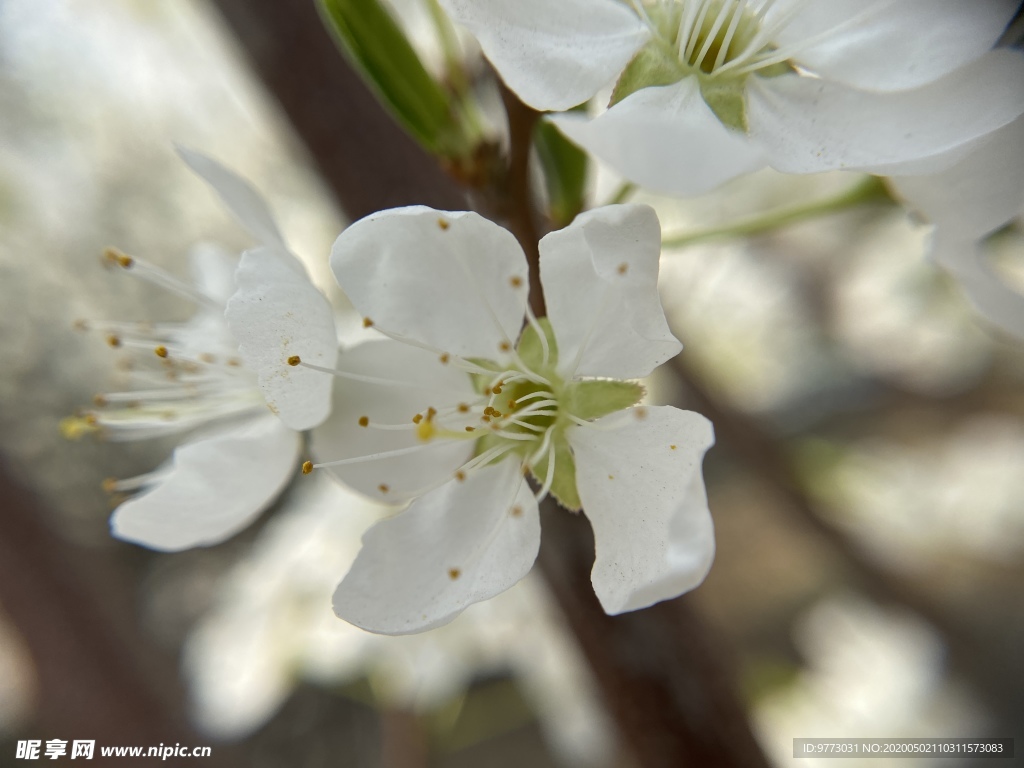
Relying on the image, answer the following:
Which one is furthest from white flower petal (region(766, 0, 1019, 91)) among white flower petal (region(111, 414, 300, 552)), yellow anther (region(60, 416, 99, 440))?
yellow anther (region(60, 416, 99, 440))

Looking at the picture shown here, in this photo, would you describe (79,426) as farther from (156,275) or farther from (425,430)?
(425,430)

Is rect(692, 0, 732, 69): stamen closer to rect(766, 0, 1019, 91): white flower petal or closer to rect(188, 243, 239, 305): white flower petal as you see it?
rect(766, 0, 1019, 91): white flower petal

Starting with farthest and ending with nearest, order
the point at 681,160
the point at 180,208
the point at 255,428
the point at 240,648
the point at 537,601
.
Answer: the point at 180,208, the point at 537,601, the point at 240,648, the point at 255,428, the point at 681,160

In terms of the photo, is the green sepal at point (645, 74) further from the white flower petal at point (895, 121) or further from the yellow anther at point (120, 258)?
the yellow anther at point (120, 258)

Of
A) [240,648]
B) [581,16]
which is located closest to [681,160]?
[581,16]

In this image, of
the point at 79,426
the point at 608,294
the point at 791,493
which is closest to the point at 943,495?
the point at 791,493

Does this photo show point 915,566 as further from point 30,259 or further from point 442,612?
point 30,259
